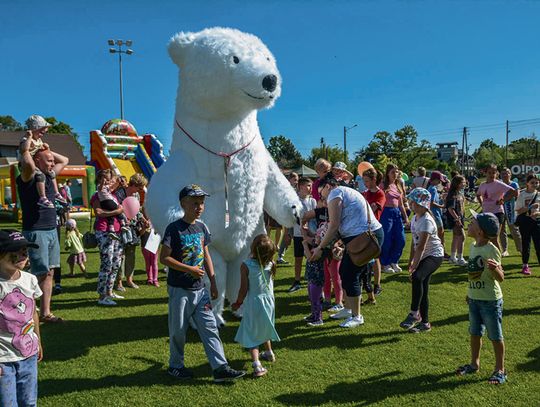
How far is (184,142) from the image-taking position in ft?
14.7

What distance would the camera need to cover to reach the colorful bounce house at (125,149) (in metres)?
16.1

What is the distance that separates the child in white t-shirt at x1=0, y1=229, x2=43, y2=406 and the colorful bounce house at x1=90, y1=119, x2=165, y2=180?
45.6 ft

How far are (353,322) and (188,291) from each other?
1.98 meters

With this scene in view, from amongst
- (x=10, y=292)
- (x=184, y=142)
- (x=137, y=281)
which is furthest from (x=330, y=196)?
(x=137, y=281)

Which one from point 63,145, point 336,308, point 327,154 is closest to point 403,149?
point 327,154

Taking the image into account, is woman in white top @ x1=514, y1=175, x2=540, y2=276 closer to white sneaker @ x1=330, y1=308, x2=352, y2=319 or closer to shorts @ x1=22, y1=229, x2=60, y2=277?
white sneaker @ x1=330, y1=308, x2=352, y2=319

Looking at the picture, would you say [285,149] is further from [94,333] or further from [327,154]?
[94,333]

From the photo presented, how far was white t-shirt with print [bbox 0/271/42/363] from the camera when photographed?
2.42 metres

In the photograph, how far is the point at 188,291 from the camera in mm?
3467

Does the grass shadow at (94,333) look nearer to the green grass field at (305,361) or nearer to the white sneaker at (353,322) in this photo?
the green grass field at (305,361)

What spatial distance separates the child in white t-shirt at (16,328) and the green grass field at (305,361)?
74 centimetres

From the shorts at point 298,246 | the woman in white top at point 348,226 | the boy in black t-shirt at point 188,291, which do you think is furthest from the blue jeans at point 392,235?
the boy in black t-shirt at point 188,291

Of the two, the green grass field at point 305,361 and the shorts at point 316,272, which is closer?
the green grass field at point 305,361

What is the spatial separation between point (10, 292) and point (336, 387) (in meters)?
2.21
